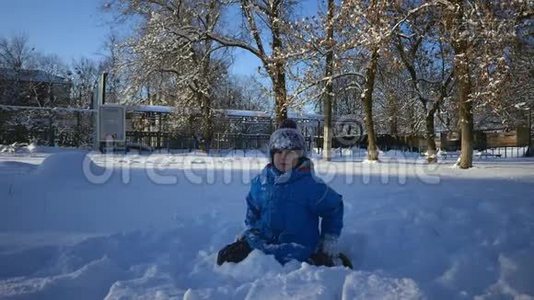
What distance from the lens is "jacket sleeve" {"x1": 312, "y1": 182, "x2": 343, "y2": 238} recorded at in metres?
3.87

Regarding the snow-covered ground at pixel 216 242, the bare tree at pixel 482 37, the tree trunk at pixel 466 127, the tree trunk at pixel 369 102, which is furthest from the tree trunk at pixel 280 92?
the snow-covered ground at pixel 216 242

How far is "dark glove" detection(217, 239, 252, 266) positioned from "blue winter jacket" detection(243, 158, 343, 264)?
86 millimetres

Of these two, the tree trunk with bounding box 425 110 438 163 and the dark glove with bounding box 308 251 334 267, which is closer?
the dark glove with bounding box 308 251 334 267

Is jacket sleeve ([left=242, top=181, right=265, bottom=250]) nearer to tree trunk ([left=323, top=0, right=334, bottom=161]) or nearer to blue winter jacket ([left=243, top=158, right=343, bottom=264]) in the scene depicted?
blue winter jacket ([left=243, top=158, right=343, bottom=264])

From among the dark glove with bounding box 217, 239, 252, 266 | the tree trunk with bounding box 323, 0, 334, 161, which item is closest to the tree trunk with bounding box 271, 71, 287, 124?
the tree trunk with bounding box 323, 0, 334, 161

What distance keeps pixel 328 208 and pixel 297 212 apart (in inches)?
10.8

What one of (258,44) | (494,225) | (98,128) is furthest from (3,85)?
(494,225)

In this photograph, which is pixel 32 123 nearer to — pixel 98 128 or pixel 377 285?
pixel 98 128

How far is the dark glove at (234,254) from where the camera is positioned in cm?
373

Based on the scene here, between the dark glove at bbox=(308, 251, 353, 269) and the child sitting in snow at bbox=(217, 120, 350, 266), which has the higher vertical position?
the child sitting in snow at bbox=(217, 120, 350, 266)

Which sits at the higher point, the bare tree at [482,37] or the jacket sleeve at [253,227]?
the bare tree at [482,37]

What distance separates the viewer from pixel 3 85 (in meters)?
46.4

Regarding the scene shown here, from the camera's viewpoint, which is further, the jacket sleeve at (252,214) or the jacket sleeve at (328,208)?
the jacket sleeve at (252,214)

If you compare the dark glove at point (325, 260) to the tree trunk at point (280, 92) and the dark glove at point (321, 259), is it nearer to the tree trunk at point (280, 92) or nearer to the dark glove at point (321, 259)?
the dark glove at point (321, 259)
